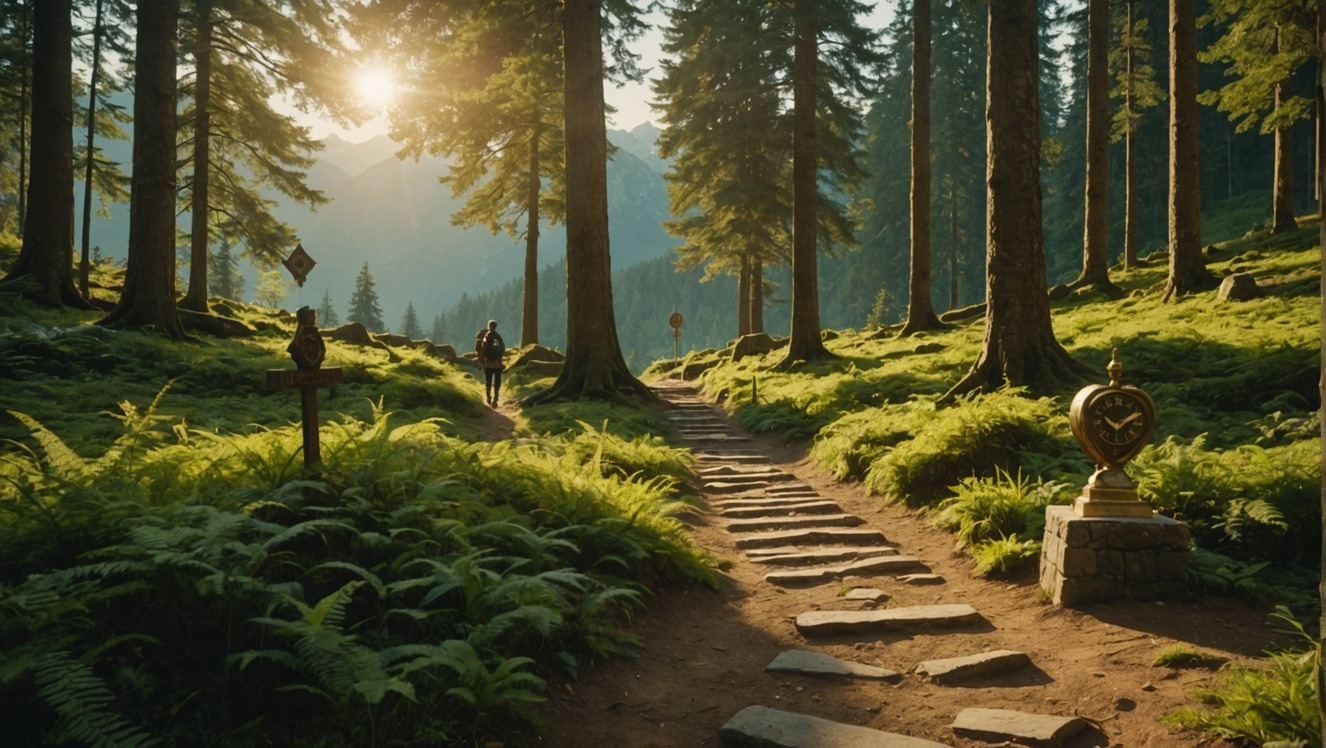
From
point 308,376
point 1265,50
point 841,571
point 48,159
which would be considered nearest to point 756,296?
point 1265,50

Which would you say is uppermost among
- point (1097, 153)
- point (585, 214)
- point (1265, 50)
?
point (1265, 50)

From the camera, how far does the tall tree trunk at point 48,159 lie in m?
15.5

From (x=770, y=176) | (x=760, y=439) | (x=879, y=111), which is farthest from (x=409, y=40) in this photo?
(x=879, y=111)

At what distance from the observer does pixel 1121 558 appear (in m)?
5.28

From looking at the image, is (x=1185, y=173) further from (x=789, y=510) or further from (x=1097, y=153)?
(x=789, y=510)

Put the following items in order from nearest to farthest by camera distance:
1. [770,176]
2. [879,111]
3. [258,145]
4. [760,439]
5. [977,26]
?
[760,439], [258,145], [770,176], [977,26], [879,111]

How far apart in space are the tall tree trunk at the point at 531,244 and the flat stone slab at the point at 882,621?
23.7 metres

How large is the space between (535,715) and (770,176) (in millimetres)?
26289

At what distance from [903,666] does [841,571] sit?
1.97 metres

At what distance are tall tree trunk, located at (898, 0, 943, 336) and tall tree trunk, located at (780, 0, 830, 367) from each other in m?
3.26

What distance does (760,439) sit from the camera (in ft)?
45.6

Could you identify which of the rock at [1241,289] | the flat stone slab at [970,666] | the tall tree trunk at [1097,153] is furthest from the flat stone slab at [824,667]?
the tall tree trunk at [1097,153]

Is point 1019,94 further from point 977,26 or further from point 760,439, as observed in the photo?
point 977,26

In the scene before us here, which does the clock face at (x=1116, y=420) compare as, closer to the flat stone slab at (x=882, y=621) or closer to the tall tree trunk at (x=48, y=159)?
the flat stone slab at (x=882, y=621)
